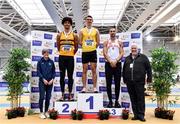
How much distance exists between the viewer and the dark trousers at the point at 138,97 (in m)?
6.52

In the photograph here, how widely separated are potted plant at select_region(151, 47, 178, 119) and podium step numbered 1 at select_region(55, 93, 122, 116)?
1138 mm

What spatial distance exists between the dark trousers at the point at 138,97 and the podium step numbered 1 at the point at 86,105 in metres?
0.43

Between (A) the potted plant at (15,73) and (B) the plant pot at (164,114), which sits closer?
(B) the plant pot at (164,114)

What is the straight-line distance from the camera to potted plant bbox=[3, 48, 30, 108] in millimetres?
7523

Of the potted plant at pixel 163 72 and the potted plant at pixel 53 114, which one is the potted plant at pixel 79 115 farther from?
the potted plant at pixel 163 72

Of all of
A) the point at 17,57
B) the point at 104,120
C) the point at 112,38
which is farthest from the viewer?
the point at 17,57

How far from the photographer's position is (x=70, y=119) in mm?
6719

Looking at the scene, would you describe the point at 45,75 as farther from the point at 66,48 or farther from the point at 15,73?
the point at 15,73

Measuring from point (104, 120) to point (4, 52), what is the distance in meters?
21.8

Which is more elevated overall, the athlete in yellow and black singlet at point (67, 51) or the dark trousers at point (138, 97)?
the athlete in yellow and black singlet at point (67, 51)

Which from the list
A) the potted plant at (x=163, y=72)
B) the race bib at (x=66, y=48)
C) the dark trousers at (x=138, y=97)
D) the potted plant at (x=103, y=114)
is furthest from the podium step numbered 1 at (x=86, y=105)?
the potted plant at (x=163, y=72)

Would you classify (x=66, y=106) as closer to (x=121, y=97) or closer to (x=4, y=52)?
(x=121, y=97)

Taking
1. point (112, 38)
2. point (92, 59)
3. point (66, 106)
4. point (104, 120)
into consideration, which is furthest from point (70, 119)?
point (112, 38)

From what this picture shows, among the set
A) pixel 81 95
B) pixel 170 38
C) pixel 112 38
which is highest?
pixel 170 38
